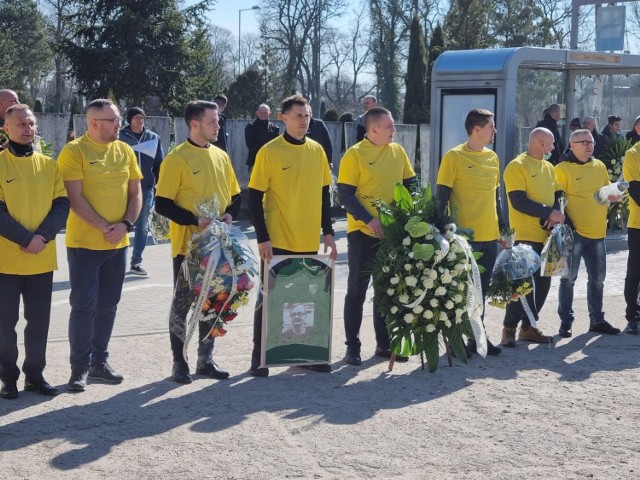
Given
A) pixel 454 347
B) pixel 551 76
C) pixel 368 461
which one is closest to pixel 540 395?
pixel 454 347

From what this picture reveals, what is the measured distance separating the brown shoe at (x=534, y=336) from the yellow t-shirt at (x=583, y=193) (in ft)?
3.40

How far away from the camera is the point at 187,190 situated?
6723mm

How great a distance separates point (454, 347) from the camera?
284 inches

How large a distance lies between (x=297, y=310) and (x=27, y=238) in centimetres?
209

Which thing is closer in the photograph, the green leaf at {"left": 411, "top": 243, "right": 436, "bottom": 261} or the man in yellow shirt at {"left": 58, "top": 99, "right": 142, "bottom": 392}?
the man in yellow shirt at {"left": 58, "top": 99, "right": 142, "bottom": 392}

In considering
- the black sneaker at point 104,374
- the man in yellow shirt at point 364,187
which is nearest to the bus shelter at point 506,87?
the man in yellow shirt at point 364,187

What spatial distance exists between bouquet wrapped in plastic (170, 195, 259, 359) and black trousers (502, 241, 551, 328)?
2738 millimetres

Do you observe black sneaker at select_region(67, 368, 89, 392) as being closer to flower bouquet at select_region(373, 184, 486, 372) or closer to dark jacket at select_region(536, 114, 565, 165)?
flower bouquet at select_region(373, 184, 486, 372)

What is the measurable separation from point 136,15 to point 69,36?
14.1 ft

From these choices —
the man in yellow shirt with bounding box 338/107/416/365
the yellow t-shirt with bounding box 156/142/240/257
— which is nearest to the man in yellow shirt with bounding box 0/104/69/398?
the yellow t-shirt with bounding box 156/142/240/257

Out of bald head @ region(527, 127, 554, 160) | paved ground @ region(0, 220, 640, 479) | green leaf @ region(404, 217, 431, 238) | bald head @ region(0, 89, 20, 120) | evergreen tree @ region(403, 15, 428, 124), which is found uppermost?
evergreen tree @ region(403, 15, 428, 124)

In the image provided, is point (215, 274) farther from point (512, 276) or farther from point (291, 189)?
point (512, 276)

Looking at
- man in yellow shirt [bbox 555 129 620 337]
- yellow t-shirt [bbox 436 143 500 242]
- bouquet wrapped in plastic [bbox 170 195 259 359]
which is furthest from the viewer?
man in yellow shirt [bbox 555 129 620 337]

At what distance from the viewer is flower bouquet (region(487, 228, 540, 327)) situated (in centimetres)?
778
